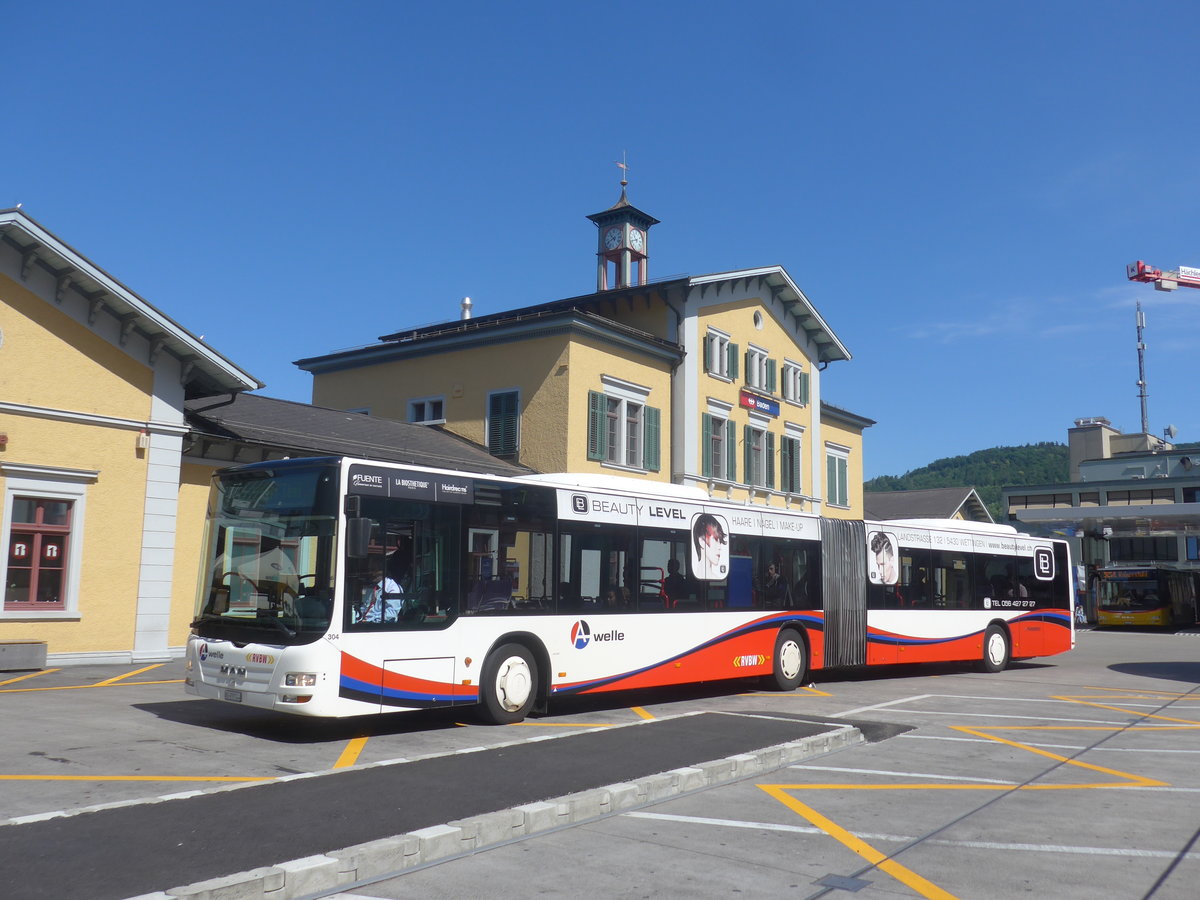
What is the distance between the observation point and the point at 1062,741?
1146 centimetres

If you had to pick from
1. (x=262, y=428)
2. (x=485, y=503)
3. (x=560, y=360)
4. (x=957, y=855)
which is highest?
(x=560, y=360)

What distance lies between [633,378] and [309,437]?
10.9 metres

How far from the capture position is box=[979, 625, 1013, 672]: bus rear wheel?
67.5 ft

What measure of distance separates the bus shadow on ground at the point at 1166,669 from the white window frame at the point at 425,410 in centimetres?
1866

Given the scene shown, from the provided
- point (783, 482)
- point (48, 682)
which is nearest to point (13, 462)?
point (48, 682)

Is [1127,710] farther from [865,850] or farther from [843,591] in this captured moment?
[865,850]

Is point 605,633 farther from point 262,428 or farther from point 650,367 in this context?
point 650,367

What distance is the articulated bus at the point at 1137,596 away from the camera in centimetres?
4381

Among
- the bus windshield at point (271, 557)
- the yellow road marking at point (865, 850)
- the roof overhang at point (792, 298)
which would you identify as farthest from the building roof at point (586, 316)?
the yellow road marking at point (865, 850)

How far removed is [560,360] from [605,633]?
1549 centimetres

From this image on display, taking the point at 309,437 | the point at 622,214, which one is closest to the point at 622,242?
the point at 622,214

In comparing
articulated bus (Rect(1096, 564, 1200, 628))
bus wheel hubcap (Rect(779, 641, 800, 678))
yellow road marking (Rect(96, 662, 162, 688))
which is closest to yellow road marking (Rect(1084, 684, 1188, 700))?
bus wheel hubcap (Rect(779, 641, 800, 678))

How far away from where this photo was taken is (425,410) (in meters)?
31.5

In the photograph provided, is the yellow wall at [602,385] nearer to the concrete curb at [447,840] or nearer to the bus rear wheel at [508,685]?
the bus rear wheel at [508,685]
